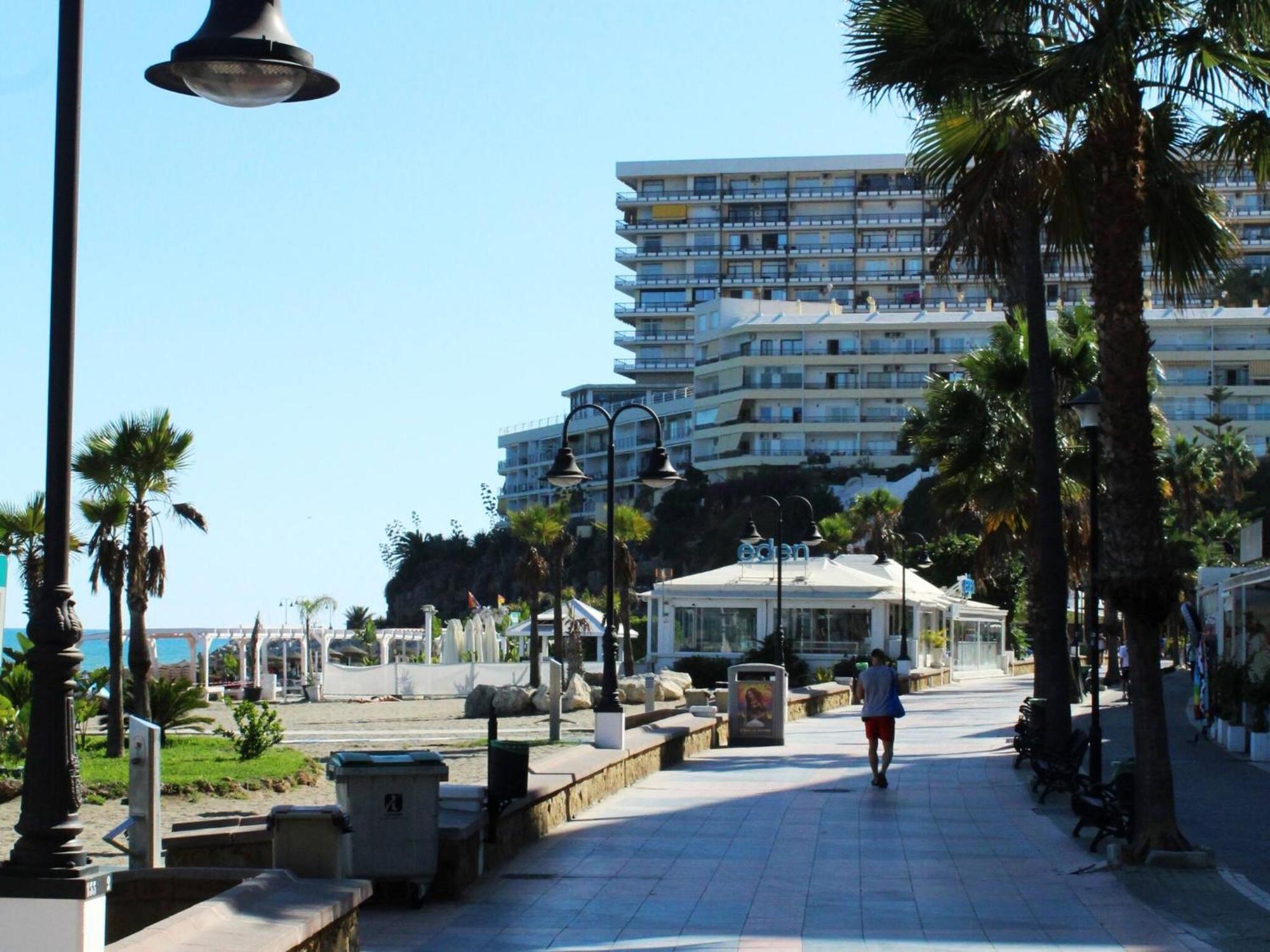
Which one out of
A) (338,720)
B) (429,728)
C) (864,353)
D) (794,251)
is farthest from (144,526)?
(794,251)

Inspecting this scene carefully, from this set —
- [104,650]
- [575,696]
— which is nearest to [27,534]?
[575,696]

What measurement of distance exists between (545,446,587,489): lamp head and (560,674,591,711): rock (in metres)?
16.2

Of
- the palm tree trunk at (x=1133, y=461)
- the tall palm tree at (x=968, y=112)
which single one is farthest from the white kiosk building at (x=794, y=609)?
the palm tree trunk at (x=1133, y=461)

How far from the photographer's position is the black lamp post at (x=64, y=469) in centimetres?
587

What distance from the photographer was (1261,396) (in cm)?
10369

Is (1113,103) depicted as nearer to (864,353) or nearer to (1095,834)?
(1095,834)

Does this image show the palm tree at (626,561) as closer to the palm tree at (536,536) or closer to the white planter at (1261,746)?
the palm tree at (536,536)

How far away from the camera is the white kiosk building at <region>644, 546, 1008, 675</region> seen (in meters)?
50.4

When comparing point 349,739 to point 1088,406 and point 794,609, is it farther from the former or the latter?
point 794,609

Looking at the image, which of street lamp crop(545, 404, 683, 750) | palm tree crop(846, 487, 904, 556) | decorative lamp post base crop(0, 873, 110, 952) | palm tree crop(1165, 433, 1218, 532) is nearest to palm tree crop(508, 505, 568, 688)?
palm tree crop(846, 487, 904, 556)

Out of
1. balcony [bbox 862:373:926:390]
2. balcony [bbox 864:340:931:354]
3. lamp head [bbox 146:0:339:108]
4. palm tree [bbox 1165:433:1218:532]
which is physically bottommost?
lamp head [bbox 146:0:339:108]

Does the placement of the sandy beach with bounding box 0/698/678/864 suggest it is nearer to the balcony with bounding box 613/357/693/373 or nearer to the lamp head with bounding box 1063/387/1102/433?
the lamp head with bounding box 1063/387/1102/433

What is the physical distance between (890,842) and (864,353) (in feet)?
325

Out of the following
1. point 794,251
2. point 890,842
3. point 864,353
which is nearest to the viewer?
point 890,842
